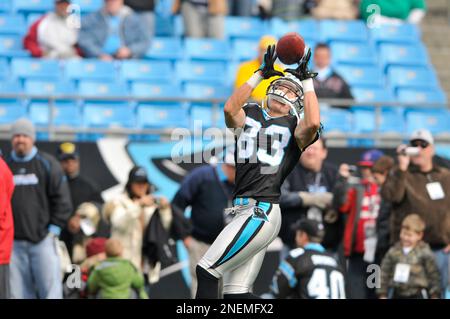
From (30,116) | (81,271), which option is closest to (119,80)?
(30,116)

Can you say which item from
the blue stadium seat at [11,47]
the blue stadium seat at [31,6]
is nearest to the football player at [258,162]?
the blue stadium seat at [11,47]

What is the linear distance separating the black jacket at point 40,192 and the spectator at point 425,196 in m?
3.37

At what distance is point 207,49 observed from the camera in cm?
1588

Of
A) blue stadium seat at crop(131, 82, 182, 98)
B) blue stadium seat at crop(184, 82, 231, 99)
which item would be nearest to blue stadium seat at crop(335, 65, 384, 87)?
blue stadium seat at crop(184, 82, 231, 99)

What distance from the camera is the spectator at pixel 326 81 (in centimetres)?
1414

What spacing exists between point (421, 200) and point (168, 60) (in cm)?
508

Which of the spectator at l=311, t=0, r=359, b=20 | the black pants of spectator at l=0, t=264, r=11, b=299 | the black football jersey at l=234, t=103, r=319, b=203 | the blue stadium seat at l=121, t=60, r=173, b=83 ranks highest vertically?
Answer: the spectator at l=311, t=0, r=359, b=20

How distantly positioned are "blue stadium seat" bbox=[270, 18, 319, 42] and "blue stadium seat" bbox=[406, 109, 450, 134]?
2.09 metres

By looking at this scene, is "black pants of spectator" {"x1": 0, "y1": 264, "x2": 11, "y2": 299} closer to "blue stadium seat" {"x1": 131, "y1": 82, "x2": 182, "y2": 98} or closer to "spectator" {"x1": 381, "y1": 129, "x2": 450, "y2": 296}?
"spectator" {"x1": 381, "y1": 129, "x2": 450, "y2": 296}

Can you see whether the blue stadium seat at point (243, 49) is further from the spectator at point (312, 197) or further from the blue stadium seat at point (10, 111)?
the spectator at point (312, 197)

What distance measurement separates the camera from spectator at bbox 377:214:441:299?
37.8 ft

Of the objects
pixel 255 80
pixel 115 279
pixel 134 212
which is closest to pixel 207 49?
pixel 134 212

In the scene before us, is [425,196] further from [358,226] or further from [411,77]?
[411,77]
